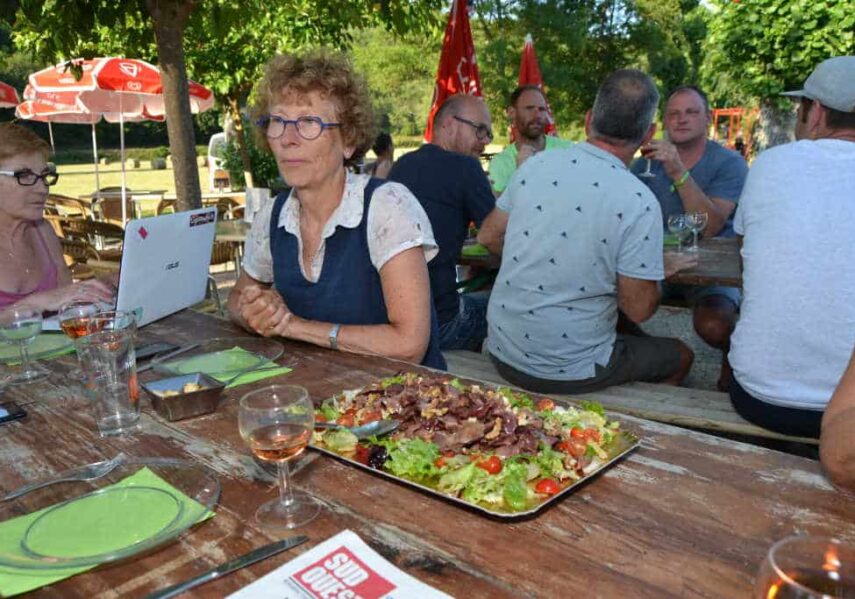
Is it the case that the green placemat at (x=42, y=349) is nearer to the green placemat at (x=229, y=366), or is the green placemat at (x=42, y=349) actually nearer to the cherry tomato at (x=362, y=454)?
the green placemat at (x=229, y=366)

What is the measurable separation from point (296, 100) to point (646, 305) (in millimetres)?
1657

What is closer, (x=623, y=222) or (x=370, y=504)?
(x=370, y=504)

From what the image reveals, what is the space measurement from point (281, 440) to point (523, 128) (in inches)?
200

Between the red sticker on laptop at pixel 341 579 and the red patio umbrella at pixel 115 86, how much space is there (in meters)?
6.12

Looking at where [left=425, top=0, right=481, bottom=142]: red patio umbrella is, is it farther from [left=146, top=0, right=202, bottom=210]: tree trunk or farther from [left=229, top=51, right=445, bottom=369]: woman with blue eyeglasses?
[left=229, top=51, right=445, bottom=369]: woman with blue eyeglasses

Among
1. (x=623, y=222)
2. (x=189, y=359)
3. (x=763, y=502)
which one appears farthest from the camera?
(x=623, y=222)

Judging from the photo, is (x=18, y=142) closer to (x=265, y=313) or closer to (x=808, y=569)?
(x=265, y=313)

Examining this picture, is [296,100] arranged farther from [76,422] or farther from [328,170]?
[76,422]

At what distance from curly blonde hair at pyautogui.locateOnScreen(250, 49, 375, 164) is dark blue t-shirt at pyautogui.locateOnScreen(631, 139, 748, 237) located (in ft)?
8.52

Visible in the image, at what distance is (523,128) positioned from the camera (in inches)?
230

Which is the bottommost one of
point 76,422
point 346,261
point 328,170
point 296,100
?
point 76,422

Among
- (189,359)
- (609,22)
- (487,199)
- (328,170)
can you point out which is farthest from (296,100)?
(609,22)

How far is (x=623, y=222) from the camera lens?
109 inches

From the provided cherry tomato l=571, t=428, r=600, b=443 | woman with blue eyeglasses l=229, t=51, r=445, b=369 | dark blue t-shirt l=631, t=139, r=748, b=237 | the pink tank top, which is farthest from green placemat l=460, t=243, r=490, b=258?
cherry tomato l=571, t=428, r=600, b=443
